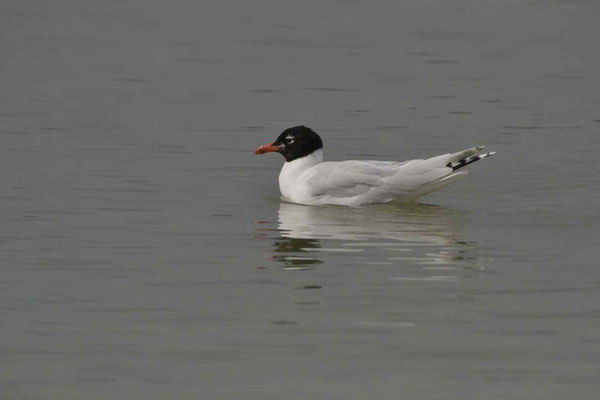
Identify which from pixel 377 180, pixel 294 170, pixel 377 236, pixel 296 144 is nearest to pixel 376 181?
pixel 377 180

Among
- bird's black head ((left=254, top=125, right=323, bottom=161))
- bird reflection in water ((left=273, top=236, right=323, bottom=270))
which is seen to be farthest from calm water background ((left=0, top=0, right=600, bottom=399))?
bird's black head ((left=254, top=125, right=323, bottom=161))

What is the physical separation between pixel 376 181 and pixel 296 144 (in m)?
1.35

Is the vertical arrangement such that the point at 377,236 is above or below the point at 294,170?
below

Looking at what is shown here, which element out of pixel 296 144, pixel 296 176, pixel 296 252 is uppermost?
pixel 296 144

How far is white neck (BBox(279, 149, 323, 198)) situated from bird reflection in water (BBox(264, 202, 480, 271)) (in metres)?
0.25

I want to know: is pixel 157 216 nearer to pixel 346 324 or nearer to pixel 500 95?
pixel 346 324

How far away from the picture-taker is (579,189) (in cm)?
1684

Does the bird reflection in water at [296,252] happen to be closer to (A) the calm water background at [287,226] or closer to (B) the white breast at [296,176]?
(A) the calm water background at [287,226]

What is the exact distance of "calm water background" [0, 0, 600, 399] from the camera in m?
9.45

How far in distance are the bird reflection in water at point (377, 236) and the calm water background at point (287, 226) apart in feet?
0.16

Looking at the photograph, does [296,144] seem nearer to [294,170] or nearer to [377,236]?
[294,170]

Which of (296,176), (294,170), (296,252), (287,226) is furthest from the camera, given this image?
(294,170)

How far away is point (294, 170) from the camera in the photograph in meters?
16.7

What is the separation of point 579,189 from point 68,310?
308 inches
